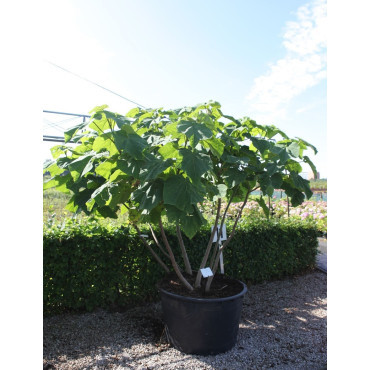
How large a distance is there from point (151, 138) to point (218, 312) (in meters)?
1.56

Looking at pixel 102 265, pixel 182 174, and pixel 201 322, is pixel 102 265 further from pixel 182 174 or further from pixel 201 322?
pixel 182 174

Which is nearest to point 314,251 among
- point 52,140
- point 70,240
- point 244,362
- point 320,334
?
point 320,334

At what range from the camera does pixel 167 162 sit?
1870 millimetres

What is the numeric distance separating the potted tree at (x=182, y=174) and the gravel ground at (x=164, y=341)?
188 millimetres

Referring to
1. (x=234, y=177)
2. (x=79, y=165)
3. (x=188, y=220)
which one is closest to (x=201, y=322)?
(x=188, y=220)

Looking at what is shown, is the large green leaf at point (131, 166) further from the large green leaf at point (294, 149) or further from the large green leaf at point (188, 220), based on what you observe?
the large green leaf at point (294, 149)

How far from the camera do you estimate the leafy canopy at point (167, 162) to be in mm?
1841

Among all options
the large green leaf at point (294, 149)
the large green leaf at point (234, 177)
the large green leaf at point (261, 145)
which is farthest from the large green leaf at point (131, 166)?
the large green leaf at point (294, 149)

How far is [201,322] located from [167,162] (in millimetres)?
1493

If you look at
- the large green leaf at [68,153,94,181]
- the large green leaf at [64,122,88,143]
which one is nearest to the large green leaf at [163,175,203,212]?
the large green leaf at [68,153,94,181]

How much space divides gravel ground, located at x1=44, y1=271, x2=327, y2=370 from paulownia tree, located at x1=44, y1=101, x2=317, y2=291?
67cm

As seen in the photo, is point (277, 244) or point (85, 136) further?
point (277, 244)

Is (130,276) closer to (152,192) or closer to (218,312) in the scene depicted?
(218,312)

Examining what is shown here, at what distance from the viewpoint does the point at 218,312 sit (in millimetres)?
2578
